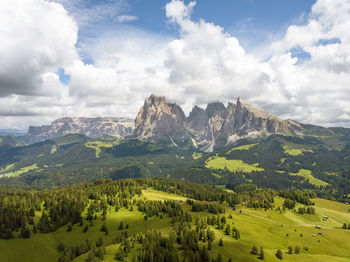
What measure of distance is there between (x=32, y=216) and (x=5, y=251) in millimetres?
35687

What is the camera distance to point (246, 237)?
129000 mm

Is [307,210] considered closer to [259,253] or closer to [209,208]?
[209,208]

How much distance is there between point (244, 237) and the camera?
129125 mm

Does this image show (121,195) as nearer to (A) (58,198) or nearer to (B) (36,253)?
(A) (58,198)

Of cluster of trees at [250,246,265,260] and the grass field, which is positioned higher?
cluster of trees at [250,246,265,260]

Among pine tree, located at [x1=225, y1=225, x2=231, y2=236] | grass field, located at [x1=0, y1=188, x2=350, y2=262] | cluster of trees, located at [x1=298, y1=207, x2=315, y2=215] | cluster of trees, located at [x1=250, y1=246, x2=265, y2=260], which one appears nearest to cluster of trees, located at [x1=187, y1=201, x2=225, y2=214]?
grass field, located at [x1=0, y1=188, x2=350, y2=262]

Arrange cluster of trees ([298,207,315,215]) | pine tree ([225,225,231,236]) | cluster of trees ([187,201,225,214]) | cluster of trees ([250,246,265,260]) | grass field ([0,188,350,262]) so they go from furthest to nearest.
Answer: cluster of trees ([298,207,315,215]), cluster of trees ([187,201,225,214]), pine tree ([225,225,231,236]), grass field ([0,188,350,262]), cluster of trees ([250,246,265,260])

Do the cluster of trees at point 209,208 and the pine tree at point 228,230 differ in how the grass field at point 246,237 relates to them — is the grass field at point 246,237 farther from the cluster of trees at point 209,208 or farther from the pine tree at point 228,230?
the cluster of trees at point 209,208

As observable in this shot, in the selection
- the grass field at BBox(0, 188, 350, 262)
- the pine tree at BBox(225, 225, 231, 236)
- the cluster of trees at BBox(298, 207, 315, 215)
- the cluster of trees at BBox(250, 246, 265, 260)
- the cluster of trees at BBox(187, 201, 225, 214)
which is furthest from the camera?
the cluster of trees at BBox(298, 207, 315, 215)

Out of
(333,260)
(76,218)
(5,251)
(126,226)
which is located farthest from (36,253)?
(333,260)

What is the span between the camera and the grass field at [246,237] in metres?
106

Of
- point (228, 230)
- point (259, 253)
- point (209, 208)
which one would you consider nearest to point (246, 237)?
point (228, 230)

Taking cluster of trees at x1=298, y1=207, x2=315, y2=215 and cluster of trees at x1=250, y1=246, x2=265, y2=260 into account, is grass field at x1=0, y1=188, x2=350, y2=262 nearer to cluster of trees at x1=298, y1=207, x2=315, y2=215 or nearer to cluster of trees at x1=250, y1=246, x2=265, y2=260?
cluster of trees at x1=250, y1=246, x2=265, y2=260

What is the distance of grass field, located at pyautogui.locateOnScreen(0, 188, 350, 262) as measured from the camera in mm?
105688
